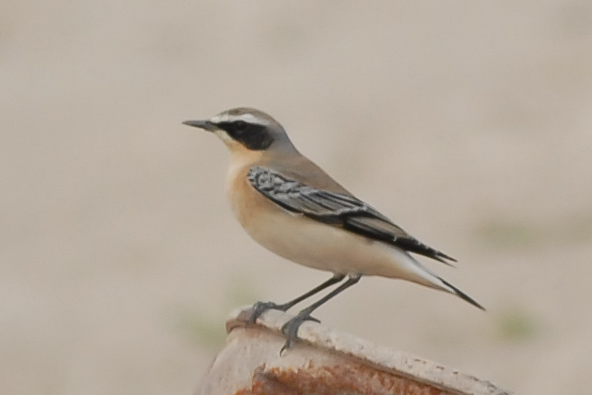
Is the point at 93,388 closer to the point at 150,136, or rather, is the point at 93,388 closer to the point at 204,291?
the point at 204,291

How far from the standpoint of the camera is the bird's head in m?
4.28

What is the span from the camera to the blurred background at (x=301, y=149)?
9.23 m

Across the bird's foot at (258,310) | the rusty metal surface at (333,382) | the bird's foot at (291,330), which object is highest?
the bird's foot at (258,310)

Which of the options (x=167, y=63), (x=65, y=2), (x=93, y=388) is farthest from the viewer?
(x=65, y=2)

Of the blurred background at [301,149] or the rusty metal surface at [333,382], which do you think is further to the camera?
the blurred background at [301,149]

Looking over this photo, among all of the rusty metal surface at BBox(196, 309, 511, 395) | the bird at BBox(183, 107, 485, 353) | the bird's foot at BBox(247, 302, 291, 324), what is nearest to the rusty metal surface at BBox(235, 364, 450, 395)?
the rusty metal surface at BBox(196, 309, 511, 395)

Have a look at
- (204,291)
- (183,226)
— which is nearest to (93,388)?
(204,291)

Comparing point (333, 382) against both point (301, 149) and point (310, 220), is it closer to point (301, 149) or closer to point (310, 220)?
point (310, 220)

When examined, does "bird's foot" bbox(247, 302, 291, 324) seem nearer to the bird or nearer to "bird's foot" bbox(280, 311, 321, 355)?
"bird's foot" bbox(280, 311, 321, 355)

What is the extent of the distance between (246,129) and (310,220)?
1.51 ft

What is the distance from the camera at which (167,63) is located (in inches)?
485

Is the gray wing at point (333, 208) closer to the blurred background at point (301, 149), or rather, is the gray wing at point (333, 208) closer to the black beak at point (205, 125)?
the black beak at point (205, 125)

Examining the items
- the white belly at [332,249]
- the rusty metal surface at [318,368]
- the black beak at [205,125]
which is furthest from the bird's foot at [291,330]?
the black beak at [205,125]

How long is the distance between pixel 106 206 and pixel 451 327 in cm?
325
